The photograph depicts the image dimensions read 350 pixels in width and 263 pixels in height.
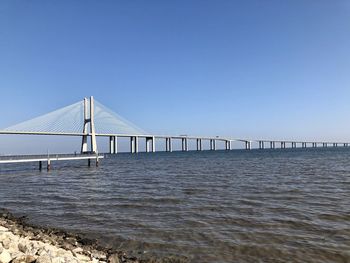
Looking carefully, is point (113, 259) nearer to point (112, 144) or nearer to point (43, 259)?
point (43, 259)

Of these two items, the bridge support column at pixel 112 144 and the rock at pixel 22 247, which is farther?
the bridge support column at pixel 112 144

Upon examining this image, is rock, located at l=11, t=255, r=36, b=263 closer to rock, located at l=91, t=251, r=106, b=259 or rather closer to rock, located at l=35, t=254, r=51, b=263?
rock, located at l=35, t=254, r=51, b=263

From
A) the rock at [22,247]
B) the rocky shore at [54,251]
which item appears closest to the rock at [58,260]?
the rocky shore at [54,251]

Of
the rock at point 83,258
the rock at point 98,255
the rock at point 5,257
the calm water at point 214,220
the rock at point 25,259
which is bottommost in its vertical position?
the calm water at point 214,220

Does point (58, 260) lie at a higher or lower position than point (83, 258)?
higher

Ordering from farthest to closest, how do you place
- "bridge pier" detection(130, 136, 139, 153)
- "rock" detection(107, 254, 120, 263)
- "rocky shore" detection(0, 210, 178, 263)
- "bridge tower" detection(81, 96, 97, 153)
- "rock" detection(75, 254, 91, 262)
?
"bridge pier" detection(130, 136, 139, 153), "bridge tower" detection(81, 96, 97, 153), "rock" detection(107, 254, 120, 263), "rock" detection(75, 254, 91, 262), "rocky shore" detection(0, 210, 178, 263)

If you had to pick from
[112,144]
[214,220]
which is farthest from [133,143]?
[214,220]

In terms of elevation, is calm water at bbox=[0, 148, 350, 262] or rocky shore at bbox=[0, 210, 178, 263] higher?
rocky shore at bbox=[0, 210, 178, 263]

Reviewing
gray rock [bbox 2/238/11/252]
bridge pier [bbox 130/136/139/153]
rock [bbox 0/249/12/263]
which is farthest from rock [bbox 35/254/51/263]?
bridge pier [bbox 130/136/139/153]

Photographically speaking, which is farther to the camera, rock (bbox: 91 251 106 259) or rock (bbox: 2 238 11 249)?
rock (bbox: 91 251 106 259)

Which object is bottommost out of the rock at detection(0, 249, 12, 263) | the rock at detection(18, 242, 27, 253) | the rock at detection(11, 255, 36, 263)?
the rock at detection(18, 242, 27, 253)

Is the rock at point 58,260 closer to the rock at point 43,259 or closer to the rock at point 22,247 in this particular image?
the rock at point 43,259

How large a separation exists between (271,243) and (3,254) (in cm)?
606

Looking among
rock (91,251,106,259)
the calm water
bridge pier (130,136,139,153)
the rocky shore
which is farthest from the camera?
bridge pier (130,136,139,153)
